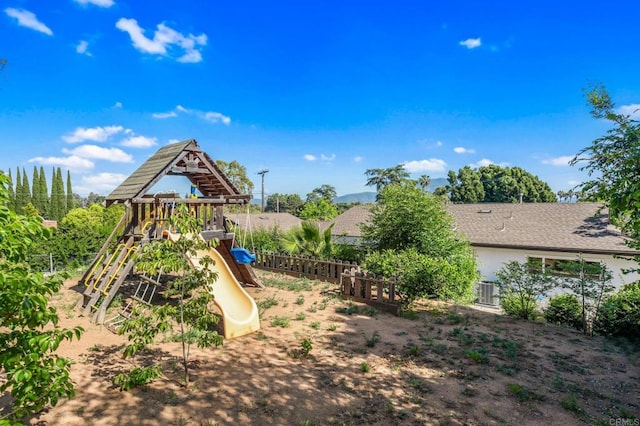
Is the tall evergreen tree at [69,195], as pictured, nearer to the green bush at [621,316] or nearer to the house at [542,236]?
the house at [542,236]

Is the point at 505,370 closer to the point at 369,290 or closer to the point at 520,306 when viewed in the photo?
the point at 520,306

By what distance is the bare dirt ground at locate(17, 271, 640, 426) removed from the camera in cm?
415

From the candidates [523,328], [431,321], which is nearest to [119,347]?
[431,321]

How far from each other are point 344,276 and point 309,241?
3978 mm

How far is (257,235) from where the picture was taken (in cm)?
1770

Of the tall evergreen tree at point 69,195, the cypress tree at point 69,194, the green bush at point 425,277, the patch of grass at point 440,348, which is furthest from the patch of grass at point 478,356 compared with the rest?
the cypress tree at point 69,194

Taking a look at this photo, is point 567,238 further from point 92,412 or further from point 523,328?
point 92,412

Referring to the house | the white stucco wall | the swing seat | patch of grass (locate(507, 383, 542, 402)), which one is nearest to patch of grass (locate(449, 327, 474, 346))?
patch of grass (locate(507, 383, 542, 402))

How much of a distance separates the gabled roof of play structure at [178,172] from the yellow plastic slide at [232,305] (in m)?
1.98

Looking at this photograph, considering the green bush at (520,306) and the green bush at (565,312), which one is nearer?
the green bush at (565,312)

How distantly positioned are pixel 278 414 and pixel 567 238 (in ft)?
56.4

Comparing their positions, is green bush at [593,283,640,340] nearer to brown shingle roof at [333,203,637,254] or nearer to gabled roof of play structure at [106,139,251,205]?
brown shingle roof at [333,203,637,254]

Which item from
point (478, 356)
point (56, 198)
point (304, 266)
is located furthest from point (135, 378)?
point (56, 198)

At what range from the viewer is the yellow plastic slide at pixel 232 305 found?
7.00 meters
